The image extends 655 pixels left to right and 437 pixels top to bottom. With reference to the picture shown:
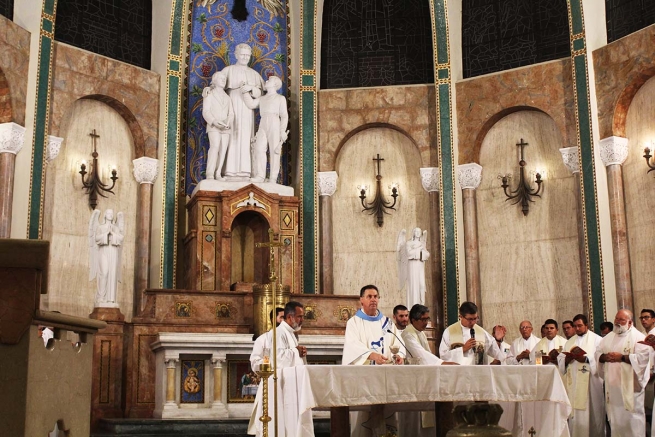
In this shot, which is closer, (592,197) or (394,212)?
(592,197)

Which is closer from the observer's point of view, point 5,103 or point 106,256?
point 106,256

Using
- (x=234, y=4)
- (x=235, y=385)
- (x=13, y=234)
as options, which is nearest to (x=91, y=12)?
(x=234, y=4)

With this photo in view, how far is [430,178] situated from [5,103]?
7059 millimetres

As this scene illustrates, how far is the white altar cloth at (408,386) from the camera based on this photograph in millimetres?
7117

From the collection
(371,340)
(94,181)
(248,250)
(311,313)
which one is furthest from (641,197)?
(94,181)

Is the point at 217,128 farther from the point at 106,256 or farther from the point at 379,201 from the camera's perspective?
the point at 379,201

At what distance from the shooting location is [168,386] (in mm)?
11273

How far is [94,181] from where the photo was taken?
14344 mm

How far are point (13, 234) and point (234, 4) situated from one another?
632cm

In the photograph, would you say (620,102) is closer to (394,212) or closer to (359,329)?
(394,212)

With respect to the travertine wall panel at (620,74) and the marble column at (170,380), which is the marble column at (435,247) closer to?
the travertine wall panel at (620,74)

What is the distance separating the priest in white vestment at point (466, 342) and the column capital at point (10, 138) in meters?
7.44

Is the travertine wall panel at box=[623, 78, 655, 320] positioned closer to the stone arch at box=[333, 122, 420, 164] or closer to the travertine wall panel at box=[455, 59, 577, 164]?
the travertine wall panel at box=[455, 59, 577, 164]

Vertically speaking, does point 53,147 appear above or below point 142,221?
above
